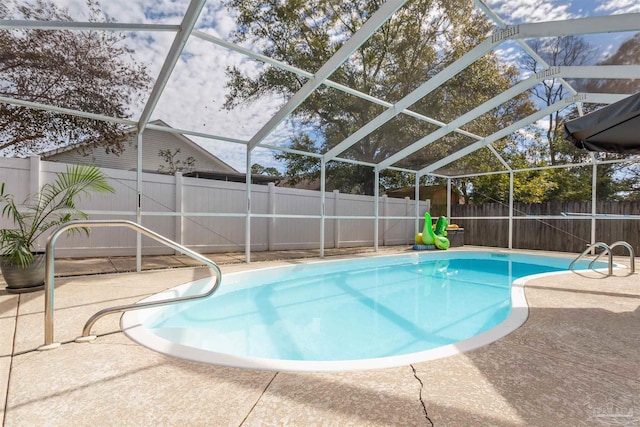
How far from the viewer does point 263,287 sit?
16.9 feet

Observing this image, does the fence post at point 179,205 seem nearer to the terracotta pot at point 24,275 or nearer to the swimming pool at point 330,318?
the swimming pool at point 330,318

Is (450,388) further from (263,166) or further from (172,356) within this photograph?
(263,166)

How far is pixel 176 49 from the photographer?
12.9 ft

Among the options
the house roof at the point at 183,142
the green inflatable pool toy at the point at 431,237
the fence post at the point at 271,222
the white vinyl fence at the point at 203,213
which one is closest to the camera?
the white vinyl fence at the point at 203,213

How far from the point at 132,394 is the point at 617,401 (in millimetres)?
2278

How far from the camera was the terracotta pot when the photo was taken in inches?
143

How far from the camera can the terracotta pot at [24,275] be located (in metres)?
3.64

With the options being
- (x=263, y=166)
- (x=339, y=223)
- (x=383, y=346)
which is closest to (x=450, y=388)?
(x=383, y=346)

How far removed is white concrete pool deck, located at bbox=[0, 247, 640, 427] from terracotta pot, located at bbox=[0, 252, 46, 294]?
1461 mm

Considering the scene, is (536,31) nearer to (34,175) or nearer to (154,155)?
(34,175)

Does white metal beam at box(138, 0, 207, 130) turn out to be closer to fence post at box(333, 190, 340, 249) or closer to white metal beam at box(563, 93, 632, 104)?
fence post at box(333, 190, 340, 249)

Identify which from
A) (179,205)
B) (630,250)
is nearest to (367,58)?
(630,250)

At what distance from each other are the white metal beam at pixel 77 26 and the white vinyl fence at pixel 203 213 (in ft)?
7.77

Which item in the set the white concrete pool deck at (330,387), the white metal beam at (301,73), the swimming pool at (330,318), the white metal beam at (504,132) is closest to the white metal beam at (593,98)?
the white metal beam at (504,132)
